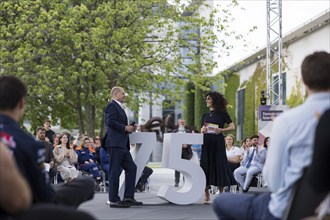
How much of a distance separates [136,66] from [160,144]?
93.9 feet

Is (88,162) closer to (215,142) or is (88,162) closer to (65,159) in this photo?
(65,159)

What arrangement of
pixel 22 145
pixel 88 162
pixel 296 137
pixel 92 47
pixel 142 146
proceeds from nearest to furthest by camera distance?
pixel 22 145, pixel 296 137, pixel 142 146, pixel 88 162, pixel 92 47

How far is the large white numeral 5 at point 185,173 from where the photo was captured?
11781 mm

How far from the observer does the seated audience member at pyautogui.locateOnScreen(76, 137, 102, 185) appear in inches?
722

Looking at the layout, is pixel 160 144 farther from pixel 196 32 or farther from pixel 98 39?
pixel 98 39

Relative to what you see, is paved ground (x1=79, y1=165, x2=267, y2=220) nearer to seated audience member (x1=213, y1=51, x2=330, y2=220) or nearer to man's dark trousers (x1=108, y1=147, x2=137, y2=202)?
man's dark trousers (x1=108, y1=147, x2=137, y2=202)

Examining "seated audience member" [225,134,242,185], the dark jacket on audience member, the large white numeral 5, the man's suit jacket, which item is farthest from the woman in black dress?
the dark jacket on audience member

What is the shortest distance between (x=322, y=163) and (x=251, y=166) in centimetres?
1172

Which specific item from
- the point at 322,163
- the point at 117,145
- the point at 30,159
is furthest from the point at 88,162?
the point at 322,163

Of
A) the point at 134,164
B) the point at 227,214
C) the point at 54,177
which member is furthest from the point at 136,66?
the point at 227,214

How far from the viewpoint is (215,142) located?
39.2 feet

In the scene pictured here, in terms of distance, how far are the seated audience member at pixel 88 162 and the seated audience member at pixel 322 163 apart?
14.4 meters

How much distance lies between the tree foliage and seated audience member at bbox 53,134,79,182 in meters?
7.85

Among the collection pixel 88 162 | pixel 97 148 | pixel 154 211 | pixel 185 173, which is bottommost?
pixel 154 211
